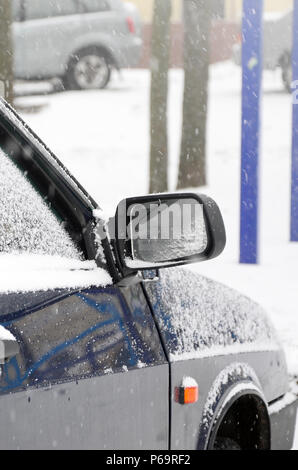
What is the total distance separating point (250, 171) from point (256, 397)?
580cm

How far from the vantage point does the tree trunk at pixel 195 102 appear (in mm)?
14656

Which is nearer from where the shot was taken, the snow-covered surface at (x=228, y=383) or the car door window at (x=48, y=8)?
the snow-covered surface at (x=228, y=383)

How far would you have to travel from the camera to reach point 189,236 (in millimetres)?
2607

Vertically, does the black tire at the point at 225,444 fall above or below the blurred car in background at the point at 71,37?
below

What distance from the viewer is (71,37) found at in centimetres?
1978

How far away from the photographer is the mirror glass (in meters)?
2.52

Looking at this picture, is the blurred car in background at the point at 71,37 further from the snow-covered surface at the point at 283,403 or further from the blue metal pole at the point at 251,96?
the snow-covered surface at the point at 283,403

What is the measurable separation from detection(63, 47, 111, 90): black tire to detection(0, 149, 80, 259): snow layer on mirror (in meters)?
17.4

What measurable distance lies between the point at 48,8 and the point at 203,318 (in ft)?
57.7

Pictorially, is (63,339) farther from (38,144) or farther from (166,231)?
(38,144)

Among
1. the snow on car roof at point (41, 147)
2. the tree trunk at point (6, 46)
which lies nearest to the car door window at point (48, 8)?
the tree trunk at point (6, 46)

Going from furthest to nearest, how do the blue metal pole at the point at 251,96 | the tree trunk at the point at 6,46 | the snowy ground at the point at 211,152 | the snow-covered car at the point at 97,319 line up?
the tree trunk at the point at 6,46, the snowy ground at the point at 211,152, the blue metal pole at the point at 251,96, the snow-covered car at the point at 97,319

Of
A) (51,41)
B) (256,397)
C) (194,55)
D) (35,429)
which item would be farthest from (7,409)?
(51,41)

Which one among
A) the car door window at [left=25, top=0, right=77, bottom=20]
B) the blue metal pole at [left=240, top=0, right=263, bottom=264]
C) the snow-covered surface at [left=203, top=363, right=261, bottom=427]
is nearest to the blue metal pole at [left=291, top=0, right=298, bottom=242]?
the blue metal pole at [left=240, top=0, right=263, bottom=264]
